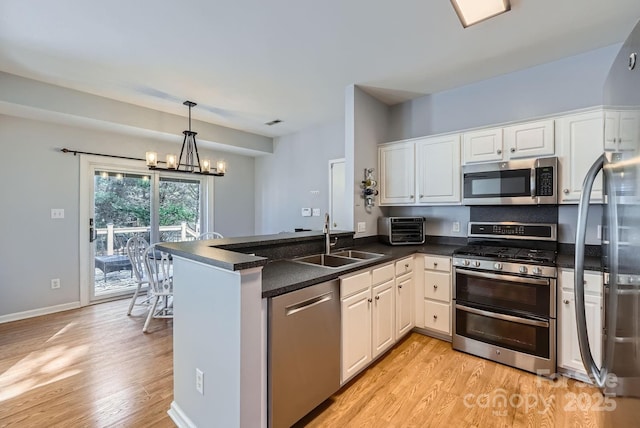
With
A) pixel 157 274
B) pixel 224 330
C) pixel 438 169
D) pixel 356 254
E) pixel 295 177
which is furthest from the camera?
pixel 295 177

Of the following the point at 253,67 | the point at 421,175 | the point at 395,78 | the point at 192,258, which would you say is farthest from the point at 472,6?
the point at 192,258

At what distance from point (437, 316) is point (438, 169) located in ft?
4.94

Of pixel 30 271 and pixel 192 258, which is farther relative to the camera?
pixel 30 271

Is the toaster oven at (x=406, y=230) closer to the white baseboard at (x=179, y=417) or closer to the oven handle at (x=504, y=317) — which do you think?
the oven handle at (x=504, y=317)

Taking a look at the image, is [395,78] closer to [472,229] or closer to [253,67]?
[253,67]

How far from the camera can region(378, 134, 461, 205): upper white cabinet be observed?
119 inches

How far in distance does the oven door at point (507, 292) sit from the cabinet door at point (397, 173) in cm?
108

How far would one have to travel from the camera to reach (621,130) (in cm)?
83

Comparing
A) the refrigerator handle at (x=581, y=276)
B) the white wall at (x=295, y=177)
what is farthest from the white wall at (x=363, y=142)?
the refrigerator handle at (x=581, y=276)

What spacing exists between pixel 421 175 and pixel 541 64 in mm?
1470

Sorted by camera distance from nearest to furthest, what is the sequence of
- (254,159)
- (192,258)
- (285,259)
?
(192,258)
(285,259)
(254,159)

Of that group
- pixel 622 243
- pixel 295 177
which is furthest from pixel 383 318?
pixel 295 177

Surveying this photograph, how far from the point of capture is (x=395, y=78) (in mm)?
3043

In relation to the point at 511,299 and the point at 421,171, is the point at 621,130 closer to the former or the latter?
the point at 511,299
